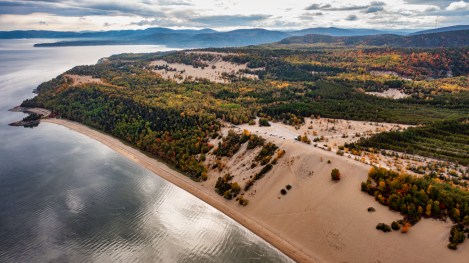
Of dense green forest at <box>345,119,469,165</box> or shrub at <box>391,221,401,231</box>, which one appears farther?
dense green forest at <box>345,119,469,165</box>

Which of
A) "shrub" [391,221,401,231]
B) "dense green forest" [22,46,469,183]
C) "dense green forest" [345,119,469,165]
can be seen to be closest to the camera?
"shrub" [391,221,401,231]

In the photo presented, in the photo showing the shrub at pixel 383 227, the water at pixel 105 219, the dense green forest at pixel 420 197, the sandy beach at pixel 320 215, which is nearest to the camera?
the dense green forest at pixel 420 197

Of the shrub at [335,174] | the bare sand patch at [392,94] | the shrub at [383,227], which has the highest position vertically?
the bare sand patch at [392,94]

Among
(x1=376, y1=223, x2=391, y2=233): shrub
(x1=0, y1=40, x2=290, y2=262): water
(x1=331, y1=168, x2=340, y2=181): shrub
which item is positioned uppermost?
(x1=331, y1=168, x2=340, y2=181): shrub

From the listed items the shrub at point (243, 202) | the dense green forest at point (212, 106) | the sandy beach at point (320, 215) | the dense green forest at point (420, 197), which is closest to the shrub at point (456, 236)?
the dense green forest at point (420, 197)

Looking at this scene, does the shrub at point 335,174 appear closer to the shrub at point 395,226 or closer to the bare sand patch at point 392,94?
the shrub at point 395,226

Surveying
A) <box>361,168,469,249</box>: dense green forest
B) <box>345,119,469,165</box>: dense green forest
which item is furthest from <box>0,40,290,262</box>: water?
<box>345,119,469,165</box>: dense green forest

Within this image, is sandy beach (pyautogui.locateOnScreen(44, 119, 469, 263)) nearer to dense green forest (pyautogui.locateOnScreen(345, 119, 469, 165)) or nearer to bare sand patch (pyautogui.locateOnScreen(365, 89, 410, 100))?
dense green forest (pyautogui.locateOnScreen(345, 119, 469, 165))

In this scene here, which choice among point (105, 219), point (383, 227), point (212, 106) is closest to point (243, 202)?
point (383, 227)
